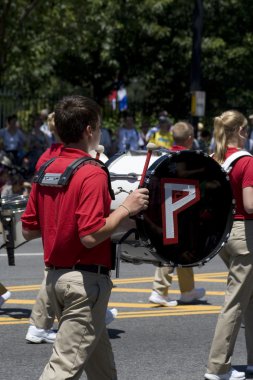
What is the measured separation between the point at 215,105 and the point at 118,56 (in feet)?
11.2

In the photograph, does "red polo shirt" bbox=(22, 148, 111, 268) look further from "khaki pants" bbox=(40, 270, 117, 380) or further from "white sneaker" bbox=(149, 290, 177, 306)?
"white sneaker" bbox=(149, 290, 177, 306)

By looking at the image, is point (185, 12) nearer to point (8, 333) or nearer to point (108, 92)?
point (108, 92)

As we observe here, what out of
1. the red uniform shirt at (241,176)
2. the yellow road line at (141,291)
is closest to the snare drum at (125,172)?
the red uniform shirt at (241,176)

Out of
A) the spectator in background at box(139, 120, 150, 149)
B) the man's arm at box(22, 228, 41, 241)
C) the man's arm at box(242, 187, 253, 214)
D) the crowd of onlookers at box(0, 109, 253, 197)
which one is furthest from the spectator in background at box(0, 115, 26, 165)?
the man's arm at box(22, 228, 41, 241)

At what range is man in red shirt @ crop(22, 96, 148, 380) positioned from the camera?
5.14 meters

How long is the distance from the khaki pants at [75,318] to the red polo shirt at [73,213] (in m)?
0.08

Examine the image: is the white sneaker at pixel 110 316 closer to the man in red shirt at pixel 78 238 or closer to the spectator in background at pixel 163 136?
the man in red shirt at pixel 78 238

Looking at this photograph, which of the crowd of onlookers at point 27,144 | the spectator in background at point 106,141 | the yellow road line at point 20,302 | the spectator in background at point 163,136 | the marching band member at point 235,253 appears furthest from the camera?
the spectator in background at point 106,141

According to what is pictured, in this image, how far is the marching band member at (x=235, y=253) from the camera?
23.2 feet

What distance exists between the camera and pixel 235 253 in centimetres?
721

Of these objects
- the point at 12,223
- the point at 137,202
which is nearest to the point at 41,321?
the point at 12,223

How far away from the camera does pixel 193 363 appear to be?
798 cm

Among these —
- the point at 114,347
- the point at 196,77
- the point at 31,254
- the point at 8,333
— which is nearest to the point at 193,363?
the point at 114,347

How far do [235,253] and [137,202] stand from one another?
2.09 meters
